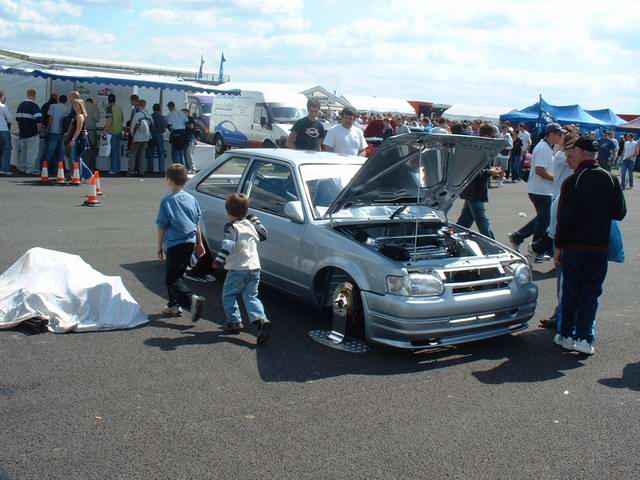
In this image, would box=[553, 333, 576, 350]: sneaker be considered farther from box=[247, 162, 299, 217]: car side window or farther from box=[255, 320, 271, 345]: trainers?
box=[247, 162, 299, 217]: car side window

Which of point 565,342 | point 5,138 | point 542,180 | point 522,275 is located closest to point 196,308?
point 522,275

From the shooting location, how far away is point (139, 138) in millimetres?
18156

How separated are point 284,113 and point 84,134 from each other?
445 inches

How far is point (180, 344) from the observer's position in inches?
231

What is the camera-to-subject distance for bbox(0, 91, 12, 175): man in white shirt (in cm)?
1602

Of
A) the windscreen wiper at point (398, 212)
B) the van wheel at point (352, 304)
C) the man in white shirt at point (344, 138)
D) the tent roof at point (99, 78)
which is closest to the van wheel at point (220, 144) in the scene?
the tent roof at point (99, 78)

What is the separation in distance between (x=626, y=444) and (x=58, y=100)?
51.0 feet

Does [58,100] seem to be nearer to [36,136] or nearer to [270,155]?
[36,136]

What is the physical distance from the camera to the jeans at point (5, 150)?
16.3 m

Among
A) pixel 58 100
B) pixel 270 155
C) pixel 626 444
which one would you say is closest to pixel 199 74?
pixel 58 100

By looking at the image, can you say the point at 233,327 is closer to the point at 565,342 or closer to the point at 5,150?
the point at 565,342

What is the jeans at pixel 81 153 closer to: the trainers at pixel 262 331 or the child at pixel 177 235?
the child at pixel 177 235

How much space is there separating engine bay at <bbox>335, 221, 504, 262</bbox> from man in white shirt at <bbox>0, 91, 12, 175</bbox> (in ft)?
39.8

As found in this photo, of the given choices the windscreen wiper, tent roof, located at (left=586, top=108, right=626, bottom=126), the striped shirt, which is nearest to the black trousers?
the windscreen wiper
